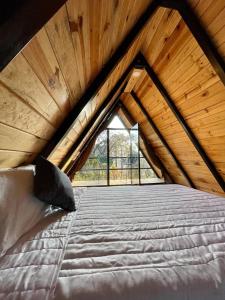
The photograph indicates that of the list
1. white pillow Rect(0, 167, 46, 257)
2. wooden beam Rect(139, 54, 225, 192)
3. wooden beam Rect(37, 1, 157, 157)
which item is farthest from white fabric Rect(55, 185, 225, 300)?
wooden beam Rect(139, 54, 225, 192)

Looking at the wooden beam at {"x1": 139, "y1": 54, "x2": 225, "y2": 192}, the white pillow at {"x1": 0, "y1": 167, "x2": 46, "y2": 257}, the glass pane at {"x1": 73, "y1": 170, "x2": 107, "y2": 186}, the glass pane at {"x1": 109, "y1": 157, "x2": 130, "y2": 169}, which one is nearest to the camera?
the white pillow at {"x1": 0, "y1": 167, "x2": 46, "y2": 257}

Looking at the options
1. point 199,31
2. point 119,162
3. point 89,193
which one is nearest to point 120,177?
point 119,162

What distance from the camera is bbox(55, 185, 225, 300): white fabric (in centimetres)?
62

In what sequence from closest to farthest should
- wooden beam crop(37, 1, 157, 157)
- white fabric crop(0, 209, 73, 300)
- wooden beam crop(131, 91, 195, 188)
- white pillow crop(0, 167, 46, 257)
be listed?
white fabric crop(0, 209, 73, 300), white pillow crop(0, 167, 46, 257), wooden beam crop(37, 1, 157, 157), wooden beam crop(131, 91, 195, 188)

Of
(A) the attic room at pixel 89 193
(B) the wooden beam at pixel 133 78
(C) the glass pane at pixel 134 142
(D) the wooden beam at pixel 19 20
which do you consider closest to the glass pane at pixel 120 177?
(C) the glass pane at pixel 134 142

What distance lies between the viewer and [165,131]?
11.3 feet

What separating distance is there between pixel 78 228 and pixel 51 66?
876 mm

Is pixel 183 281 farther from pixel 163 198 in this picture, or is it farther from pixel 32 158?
pixel 32 158

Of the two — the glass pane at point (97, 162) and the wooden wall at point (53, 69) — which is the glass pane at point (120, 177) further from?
the wooden wall at point (53, 69)

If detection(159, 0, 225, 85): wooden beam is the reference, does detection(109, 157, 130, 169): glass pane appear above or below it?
below

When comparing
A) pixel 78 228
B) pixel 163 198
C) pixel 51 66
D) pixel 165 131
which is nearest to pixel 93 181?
pixel 165 131

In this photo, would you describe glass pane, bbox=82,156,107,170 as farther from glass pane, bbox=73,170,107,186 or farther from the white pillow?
the white pillow

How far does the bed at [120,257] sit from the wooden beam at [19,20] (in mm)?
709

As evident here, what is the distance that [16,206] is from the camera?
949 mm
